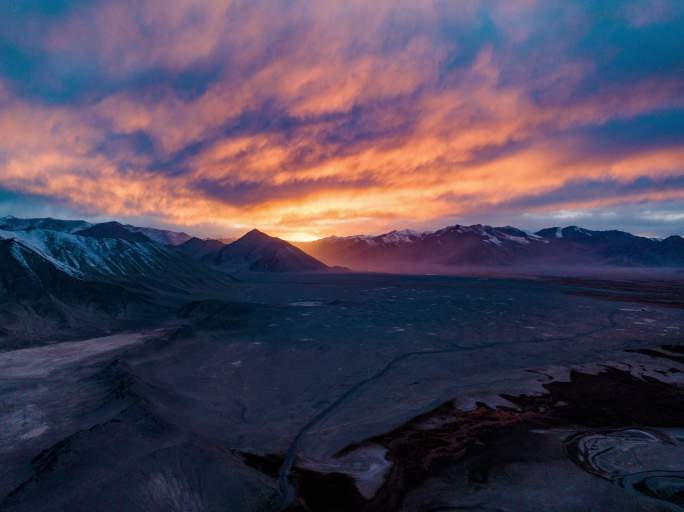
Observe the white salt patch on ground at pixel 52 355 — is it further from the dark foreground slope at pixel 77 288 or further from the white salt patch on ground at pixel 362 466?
the white salt patch on ground at pixel 362 466

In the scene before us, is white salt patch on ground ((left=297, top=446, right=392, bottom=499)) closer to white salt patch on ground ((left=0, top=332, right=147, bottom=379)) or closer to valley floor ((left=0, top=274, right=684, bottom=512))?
Answer: valley floor ((left=0, top=274, right=684, bottom=512))

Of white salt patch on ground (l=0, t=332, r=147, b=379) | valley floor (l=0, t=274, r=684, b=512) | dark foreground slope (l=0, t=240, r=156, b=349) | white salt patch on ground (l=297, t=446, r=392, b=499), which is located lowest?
white salt patch on ground (l=297, t=446, r=392, b=499)

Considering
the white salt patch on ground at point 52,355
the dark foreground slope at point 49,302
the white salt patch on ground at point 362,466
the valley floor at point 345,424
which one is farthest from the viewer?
the dark foreground slope at point 49,302

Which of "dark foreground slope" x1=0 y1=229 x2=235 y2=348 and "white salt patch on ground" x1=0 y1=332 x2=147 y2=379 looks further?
"dark foreground slope" x1=0 y1=229 x2=235 y2=348

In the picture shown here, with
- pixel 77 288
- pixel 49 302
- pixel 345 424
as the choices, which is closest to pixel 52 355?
pixel 49 302

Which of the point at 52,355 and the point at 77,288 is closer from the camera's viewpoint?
the point at 52,355

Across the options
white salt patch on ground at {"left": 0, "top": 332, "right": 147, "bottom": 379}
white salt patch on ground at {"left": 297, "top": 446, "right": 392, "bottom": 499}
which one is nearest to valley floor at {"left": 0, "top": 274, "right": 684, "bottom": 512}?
white salt patch on ground at {"left": 297, "top": 446, "right": 392, "bottom": 499}

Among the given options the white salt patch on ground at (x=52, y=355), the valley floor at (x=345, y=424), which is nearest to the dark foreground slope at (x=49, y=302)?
the white salt patch on ground at (x=52, y=355)

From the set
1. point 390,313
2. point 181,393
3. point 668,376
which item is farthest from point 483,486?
point 390,313

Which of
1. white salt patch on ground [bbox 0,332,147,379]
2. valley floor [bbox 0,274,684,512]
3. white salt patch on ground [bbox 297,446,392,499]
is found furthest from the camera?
white salt patch on ground [bbox 0,332,147,379]

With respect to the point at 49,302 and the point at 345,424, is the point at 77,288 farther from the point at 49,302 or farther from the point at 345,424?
the point at 345,424
